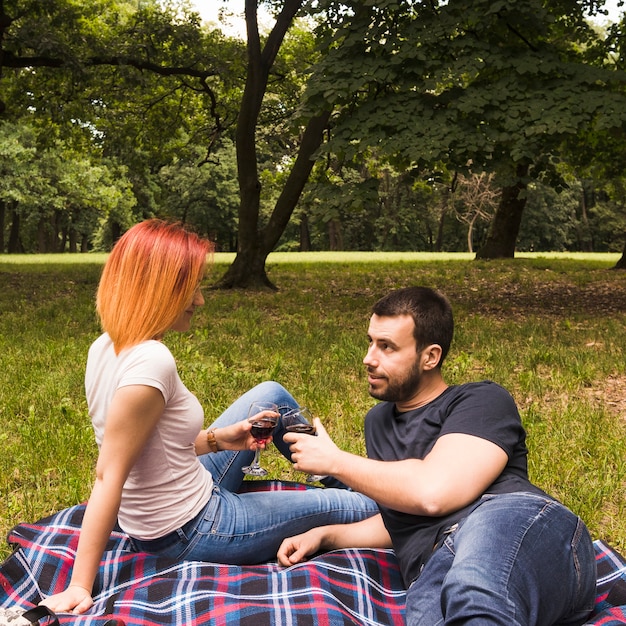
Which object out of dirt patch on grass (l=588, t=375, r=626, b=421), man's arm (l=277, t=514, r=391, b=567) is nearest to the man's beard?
man's arm (l=277, t=514, r=391, b=567)

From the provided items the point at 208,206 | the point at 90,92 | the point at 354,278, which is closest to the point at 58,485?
the point at 354,278

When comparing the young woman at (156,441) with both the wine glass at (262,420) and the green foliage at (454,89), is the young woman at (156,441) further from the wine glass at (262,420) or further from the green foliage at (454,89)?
the green foliage at (454,89)

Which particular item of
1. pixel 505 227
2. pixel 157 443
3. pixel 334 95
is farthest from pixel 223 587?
pixel 505 227

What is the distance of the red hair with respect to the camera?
2.91 m

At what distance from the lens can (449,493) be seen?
269 centimetres

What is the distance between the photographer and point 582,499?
447 cm

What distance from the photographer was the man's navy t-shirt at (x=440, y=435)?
111 inches

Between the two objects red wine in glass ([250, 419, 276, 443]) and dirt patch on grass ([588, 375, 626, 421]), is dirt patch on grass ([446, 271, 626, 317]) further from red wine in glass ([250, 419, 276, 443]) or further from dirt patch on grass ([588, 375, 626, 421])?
red wine in glass ([250, 419, 276, 443])

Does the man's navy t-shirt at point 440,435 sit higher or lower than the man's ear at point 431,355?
lower

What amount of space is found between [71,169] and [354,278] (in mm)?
24429

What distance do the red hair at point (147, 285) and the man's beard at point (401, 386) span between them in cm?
92

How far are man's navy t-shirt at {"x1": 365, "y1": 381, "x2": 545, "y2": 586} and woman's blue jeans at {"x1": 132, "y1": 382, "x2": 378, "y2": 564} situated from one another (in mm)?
511

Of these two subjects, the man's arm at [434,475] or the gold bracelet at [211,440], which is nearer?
the man's arm at [434,475]

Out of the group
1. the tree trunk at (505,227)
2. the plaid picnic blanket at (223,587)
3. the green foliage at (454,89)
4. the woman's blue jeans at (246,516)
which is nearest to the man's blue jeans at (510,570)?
the plaid picnic blanket at (223,587)
